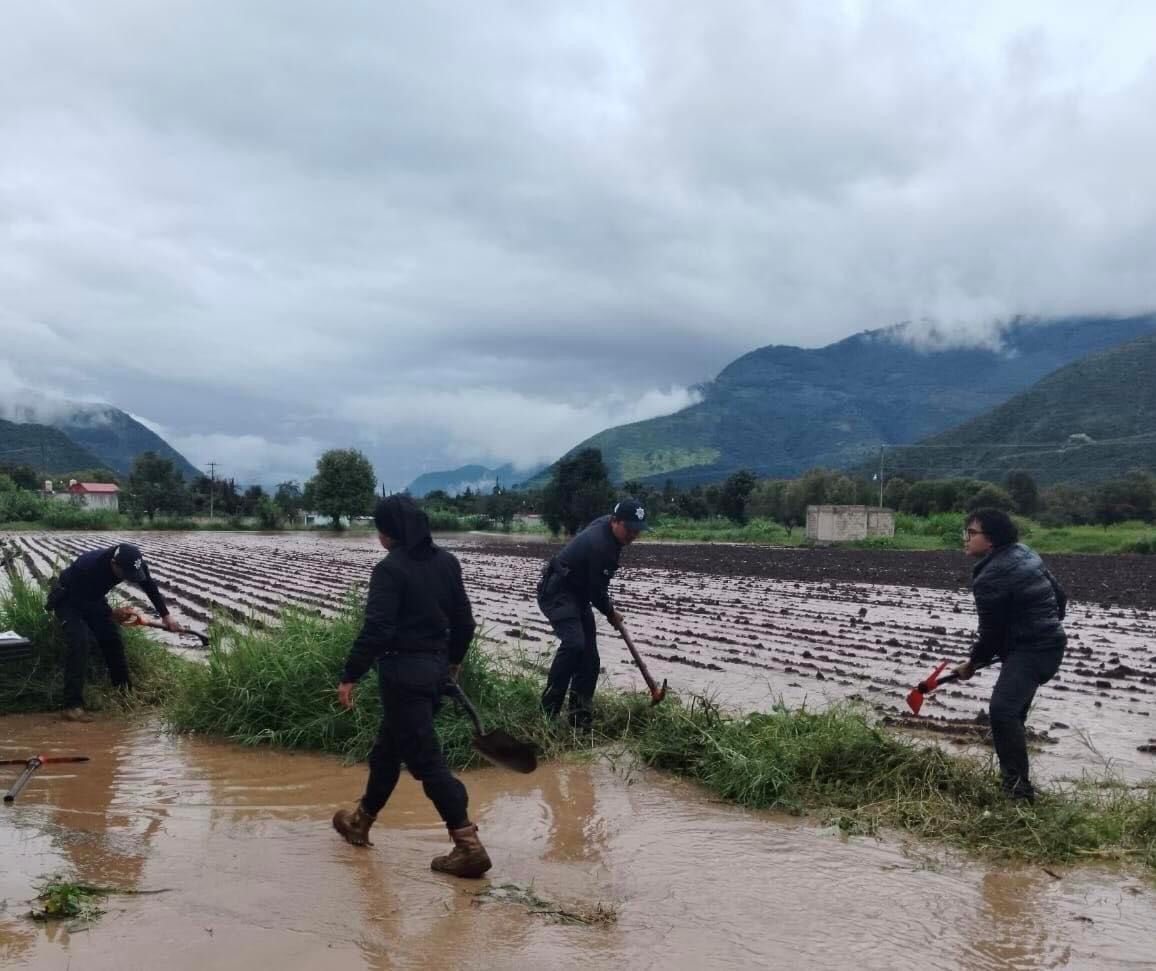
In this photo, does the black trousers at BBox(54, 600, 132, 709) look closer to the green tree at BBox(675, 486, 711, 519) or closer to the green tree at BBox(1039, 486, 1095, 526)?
the green tree at BBox(1039, 486, 1095, 526)

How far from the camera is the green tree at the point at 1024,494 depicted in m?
64.5

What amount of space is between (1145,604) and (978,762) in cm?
1580

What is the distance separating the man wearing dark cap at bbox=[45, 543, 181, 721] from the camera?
728cm

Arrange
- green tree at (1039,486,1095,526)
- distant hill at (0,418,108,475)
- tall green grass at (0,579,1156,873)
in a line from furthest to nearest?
distant hill at (0,418,108,475), green tree at (1039,486,1095,526), tall green grass at (0,579,1156,873)

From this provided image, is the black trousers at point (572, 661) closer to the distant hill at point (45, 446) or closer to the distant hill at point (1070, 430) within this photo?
the distant hill at point (1070, 430)

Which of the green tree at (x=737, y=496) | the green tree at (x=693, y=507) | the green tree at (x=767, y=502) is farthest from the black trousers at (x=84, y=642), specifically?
the green tree at (x=693, y=507)

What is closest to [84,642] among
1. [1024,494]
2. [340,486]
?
[340,486]

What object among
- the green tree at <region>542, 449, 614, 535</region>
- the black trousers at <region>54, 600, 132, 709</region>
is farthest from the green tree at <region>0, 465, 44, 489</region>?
the black trousers at <region>54, 600, 132, 709</region>

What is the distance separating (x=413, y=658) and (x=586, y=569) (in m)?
2.30

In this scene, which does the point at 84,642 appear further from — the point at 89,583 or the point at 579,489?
the point at 579,489

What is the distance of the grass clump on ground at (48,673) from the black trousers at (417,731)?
3759 mm

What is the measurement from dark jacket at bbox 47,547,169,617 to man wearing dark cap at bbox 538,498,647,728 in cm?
310

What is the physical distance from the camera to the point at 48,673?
7.62 metres

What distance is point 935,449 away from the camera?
370ft
